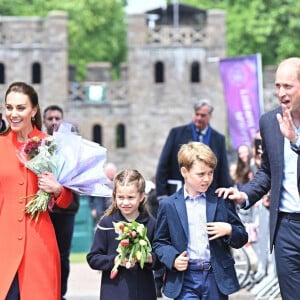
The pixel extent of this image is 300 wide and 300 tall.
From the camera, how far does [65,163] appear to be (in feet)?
26.7

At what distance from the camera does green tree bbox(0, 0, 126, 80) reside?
224 ft

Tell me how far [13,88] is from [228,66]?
28120 mm

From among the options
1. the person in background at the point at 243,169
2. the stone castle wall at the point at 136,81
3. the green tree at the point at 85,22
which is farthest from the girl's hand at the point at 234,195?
the green tree at the point at 85,22

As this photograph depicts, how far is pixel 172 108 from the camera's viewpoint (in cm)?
5994

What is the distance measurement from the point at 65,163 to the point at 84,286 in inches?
285

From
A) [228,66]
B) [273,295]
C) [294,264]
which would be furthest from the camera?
[228,66]

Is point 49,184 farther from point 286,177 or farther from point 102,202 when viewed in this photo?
point 102,202

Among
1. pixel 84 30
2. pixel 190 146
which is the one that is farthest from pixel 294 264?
pixel 84 30

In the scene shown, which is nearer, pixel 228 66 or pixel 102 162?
pixel 102 162

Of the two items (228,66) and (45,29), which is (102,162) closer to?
(228,66)

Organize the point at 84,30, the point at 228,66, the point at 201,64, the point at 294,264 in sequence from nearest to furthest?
1. the point at 294,264
2. the point at 228,66
3. the point at 201,64
4. the point at 84,30

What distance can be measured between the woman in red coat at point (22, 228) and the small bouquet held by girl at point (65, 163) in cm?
6

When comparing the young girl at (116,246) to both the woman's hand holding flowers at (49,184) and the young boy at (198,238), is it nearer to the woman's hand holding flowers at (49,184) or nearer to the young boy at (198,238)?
the young boy at (198,238)

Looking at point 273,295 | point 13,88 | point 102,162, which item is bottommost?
point 273,295
